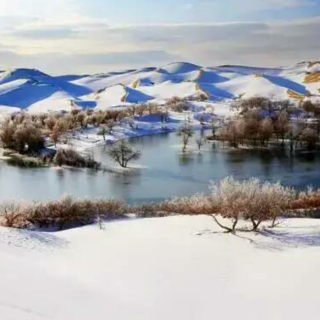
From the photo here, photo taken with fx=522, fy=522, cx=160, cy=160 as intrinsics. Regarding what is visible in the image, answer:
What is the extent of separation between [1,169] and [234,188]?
14.4 meters

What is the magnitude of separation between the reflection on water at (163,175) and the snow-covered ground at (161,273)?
670 centimetres

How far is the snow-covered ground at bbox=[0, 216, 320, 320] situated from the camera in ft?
20.3

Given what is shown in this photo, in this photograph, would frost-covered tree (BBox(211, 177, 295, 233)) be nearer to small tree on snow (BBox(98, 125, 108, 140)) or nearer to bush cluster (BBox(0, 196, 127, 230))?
bush cluster (BBox(0, 196, 127, 230))

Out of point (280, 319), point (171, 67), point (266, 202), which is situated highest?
point (171, 67)

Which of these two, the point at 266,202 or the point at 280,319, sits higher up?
the point at 266,202

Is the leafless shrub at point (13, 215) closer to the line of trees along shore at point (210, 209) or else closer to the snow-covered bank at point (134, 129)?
the line of trees along shore at point (210, 209)

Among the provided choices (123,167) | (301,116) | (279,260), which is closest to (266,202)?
(279,260)

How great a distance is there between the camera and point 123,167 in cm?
2270

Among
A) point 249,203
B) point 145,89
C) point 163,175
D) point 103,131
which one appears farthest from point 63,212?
point 145,89

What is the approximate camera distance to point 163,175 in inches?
822

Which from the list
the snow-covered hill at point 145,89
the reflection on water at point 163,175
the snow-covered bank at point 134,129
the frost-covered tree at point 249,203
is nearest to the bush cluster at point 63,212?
the reflection on water at point 163,175

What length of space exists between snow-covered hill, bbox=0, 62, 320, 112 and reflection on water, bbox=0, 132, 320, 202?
33.2m

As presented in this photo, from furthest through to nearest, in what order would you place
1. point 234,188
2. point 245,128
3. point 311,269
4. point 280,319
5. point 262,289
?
1. point 245,128
2. point 234,188
3. point 311,269
4. point 262,289
5. point 280,319

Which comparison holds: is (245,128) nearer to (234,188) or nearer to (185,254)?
(234,188)
